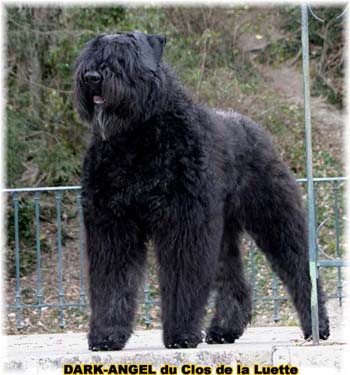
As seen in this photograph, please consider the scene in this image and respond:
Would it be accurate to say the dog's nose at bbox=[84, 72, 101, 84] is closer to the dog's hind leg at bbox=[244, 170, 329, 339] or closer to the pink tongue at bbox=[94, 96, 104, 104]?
the pink tongue at bbox=[94, 96, 104, 104]

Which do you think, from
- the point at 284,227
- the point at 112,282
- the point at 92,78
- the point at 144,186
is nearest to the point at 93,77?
the point at 92,78

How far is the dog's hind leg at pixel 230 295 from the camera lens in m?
6.73

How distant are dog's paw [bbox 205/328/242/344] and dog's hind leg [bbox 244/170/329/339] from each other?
1.69ft

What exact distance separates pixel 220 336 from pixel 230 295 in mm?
354

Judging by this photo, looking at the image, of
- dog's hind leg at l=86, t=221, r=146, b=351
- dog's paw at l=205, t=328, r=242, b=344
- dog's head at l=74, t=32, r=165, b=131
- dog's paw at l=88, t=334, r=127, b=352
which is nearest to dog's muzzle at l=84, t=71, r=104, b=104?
dog's head at l=74, t=32, r=165, b=131

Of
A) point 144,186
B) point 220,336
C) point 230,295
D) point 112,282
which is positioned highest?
point 144,186

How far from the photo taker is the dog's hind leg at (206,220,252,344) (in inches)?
265

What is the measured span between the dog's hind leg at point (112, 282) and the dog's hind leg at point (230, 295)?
3.44 ft

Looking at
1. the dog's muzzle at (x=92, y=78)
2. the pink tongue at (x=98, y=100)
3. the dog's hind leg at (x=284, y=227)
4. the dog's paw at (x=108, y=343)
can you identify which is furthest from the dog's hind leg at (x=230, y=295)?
the dog's muzzle at (x=92, y=78)

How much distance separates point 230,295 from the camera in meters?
6.89

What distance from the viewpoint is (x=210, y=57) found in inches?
569

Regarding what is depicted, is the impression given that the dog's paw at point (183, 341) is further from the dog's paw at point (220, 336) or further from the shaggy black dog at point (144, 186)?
the dog's paw at point (220, 336)

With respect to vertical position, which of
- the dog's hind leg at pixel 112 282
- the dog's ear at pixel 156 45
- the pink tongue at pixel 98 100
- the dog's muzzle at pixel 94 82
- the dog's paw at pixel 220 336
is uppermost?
the dog's ear at pixel 156 45

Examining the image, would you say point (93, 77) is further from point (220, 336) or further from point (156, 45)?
point (220, 336)
